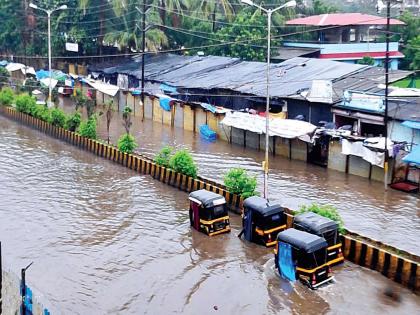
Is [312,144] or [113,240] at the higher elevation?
[312,144]

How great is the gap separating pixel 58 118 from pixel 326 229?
24.7m

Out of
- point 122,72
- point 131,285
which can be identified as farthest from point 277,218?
point 122,72

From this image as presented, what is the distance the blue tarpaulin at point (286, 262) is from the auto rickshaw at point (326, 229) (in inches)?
46.1

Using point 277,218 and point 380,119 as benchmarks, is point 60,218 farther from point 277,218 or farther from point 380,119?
point 380,119

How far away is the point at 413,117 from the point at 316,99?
605 centimetres

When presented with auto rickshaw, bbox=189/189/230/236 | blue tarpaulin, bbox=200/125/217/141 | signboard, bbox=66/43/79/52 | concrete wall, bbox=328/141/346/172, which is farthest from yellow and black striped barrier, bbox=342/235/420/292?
signboard, bbox=66/43/79/52

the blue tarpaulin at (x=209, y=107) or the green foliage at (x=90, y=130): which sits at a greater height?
the blue tarpaulin at (x=209, y=107)

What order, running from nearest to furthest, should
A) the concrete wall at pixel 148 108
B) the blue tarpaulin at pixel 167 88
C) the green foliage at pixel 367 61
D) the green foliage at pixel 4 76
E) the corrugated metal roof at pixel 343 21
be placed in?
the blue tarpaulin at pixel 167 88 → the concrete wall at pixel 148 108 → the green foliage at pixel 367 61 → the corrugated metal roof at pixel 343 21 → the green foliage at pixel 4 76

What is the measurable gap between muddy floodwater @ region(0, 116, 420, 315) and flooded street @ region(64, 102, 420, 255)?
12.8 ft

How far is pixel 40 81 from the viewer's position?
2164 inches

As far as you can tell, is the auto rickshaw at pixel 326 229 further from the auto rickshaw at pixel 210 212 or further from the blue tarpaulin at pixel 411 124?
the blue tarpaulin at pixel 411 124

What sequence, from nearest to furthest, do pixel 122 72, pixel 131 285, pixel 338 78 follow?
1. pixel 131 285
2. pixel 338 78
3. pixel 122 72

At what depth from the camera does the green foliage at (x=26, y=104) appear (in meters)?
Answer: 43.4

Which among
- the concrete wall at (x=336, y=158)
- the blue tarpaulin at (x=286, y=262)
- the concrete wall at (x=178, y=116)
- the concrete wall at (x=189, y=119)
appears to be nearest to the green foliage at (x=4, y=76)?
the concrete wall at (x=178, y=116)
